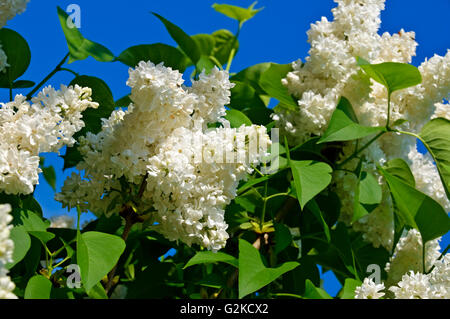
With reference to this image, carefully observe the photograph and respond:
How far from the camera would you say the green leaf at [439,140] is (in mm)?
1633

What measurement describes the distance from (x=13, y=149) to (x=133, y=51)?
642 mm

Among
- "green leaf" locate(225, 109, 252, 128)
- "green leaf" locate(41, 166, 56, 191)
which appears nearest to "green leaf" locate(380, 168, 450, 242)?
"green leaf" locate(225, 109, 252, 128)

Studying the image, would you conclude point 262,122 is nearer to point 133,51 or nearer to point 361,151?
point 361,151

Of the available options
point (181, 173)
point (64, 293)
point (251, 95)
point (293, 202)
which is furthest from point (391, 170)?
point (64, 293)

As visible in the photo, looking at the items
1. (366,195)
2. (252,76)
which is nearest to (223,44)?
(252,76)

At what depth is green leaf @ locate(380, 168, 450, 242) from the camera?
1.47m

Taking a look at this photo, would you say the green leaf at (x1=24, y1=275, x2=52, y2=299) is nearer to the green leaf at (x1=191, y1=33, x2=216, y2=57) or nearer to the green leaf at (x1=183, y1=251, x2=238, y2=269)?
the green leaf at (x1=183, y1=251, x2=238, y2=269)

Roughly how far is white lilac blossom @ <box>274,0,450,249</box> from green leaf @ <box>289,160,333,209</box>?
0.24m

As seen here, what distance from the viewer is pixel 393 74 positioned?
62.1 inches

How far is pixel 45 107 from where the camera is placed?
1.19 metres

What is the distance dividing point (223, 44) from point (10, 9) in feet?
3.69

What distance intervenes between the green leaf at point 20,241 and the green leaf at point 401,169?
107cm

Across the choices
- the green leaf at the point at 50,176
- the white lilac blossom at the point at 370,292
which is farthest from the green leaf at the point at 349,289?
the green leaf at the point at 50,176

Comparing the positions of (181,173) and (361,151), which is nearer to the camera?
(181,173)
